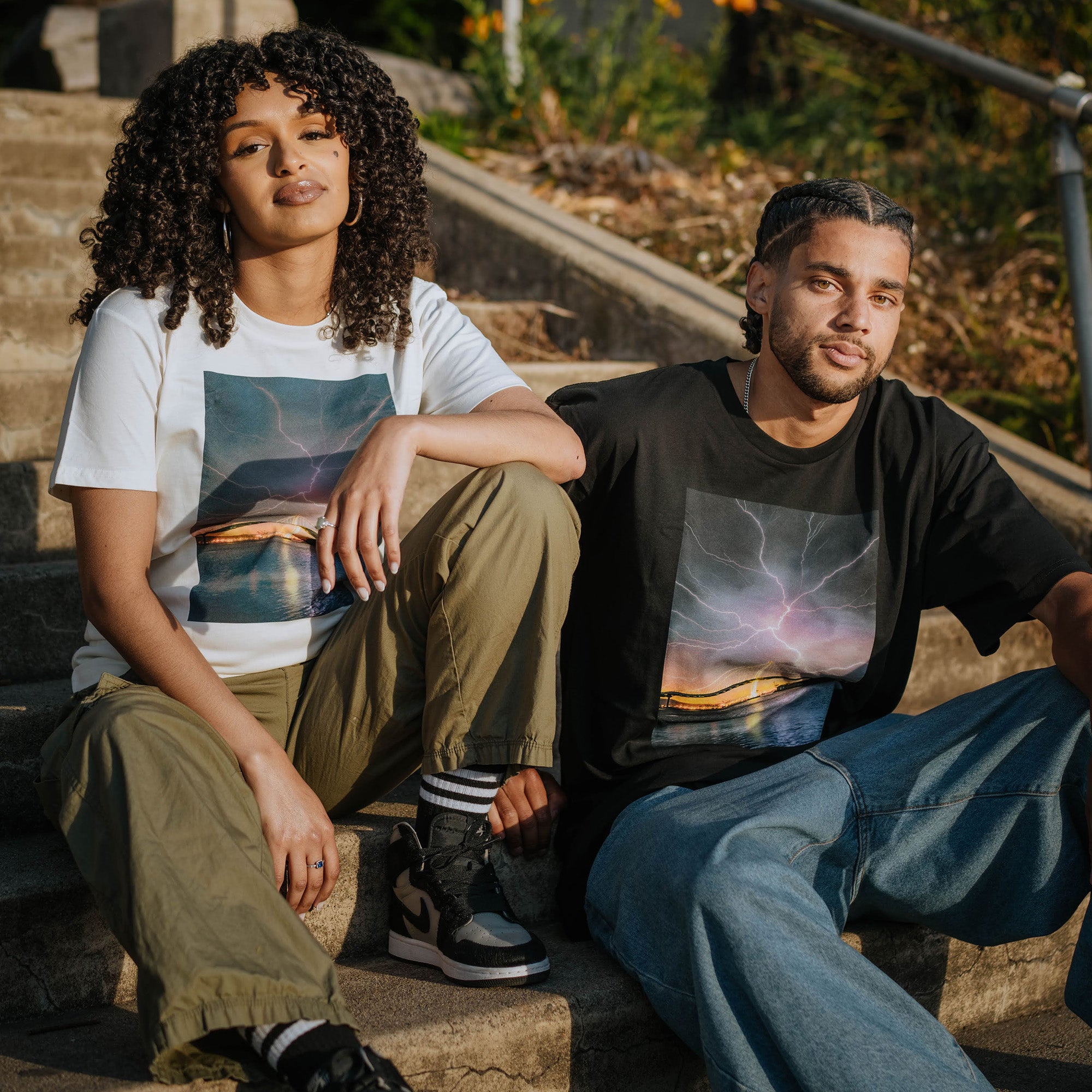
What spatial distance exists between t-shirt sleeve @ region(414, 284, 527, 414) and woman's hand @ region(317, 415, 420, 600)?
341mm

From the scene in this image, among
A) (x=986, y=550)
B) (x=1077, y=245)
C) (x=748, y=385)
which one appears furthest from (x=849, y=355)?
(x=1077, y=245)

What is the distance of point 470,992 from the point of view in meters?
1.79

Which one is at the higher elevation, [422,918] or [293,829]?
[293,829]

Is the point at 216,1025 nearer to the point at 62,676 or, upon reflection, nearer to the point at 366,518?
the point at 366,518

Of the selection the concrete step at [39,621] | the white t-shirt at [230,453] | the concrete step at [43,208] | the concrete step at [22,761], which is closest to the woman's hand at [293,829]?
the white t-shirt at [230,453]

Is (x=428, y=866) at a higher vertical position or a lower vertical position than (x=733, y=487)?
lower

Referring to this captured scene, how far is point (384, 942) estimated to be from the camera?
1994 millimetres

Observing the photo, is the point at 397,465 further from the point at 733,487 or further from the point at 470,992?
the point at 470,992

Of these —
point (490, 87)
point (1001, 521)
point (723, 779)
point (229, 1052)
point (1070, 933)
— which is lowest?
point (1070, 933)

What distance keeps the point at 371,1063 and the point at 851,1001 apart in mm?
666

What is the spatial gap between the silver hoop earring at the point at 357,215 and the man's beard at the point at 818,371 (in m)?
0.83

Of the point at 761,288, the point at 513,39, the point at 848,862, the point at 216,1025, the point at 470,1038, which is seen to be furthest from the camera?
the point at 513,39

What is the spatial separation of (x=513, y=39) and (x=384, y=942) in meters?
5.32

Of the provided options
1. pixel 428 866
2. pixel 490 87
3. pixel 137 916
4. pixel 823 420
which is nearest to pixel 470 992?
pixel 428 866
